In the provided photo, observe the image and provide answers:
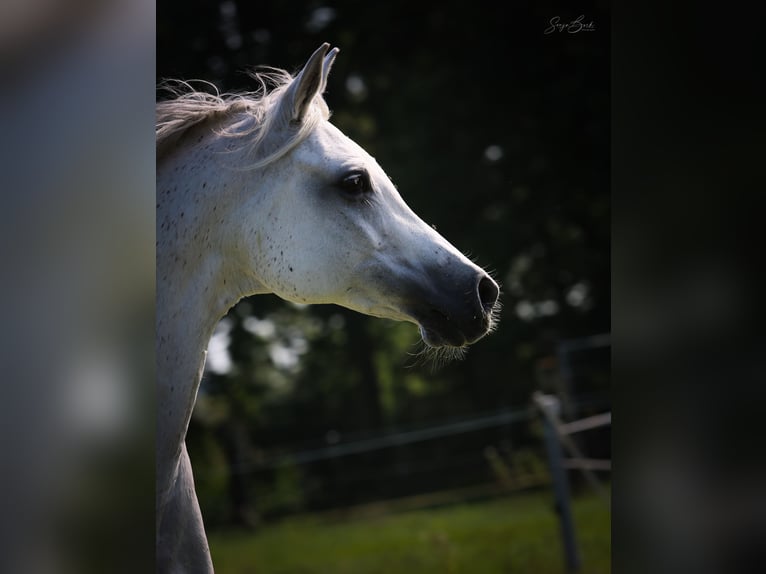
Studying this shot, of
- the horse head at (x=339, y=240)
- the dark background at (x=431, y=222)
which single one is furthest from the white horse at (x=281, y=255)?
the dark background at (x=431, y=222)

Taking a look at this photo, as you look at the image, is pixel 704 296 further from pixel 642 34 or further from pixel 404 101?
pixel 404 101

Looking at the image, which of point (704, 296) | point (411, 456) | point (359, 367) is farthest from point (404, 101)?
point (704, 296)

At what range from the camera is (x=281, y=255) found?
108cm

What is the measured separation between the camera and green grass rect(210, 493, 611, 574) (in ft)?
9.61

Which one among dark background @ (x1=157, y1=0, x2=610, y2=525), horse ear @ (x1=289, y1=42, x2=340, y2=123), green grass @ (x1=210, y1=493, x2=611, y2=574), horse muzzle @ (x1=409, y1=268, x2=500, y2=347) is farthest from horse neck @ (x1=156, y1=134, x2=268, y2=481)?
green grass @ (x1=210, y1=493, x2=611, y2=574)

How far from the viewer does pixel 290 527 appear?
3643 millimetres

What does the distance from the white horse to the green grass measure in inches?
75.5

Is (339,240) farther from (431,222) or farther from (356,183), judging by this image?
(431,222)

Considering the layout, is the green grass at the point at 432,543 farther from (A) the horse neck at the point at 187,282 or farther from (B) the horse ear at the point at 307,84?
(B) the horse ear at the point at 307,84

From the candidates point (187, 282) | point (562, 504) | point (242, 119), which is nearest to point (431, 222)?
point (562, 504)

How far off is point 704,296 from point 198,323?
2.82ft

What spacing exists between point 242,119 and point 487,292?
0.48 m

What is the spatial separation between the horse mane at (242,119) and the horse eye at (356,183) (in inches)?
3.7

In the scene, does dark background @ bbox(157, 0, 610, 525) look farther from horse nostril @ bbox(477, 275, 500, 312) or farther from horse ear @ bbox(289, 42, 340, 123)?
horse nostril @ bbox(477, 275, 500, 312)
